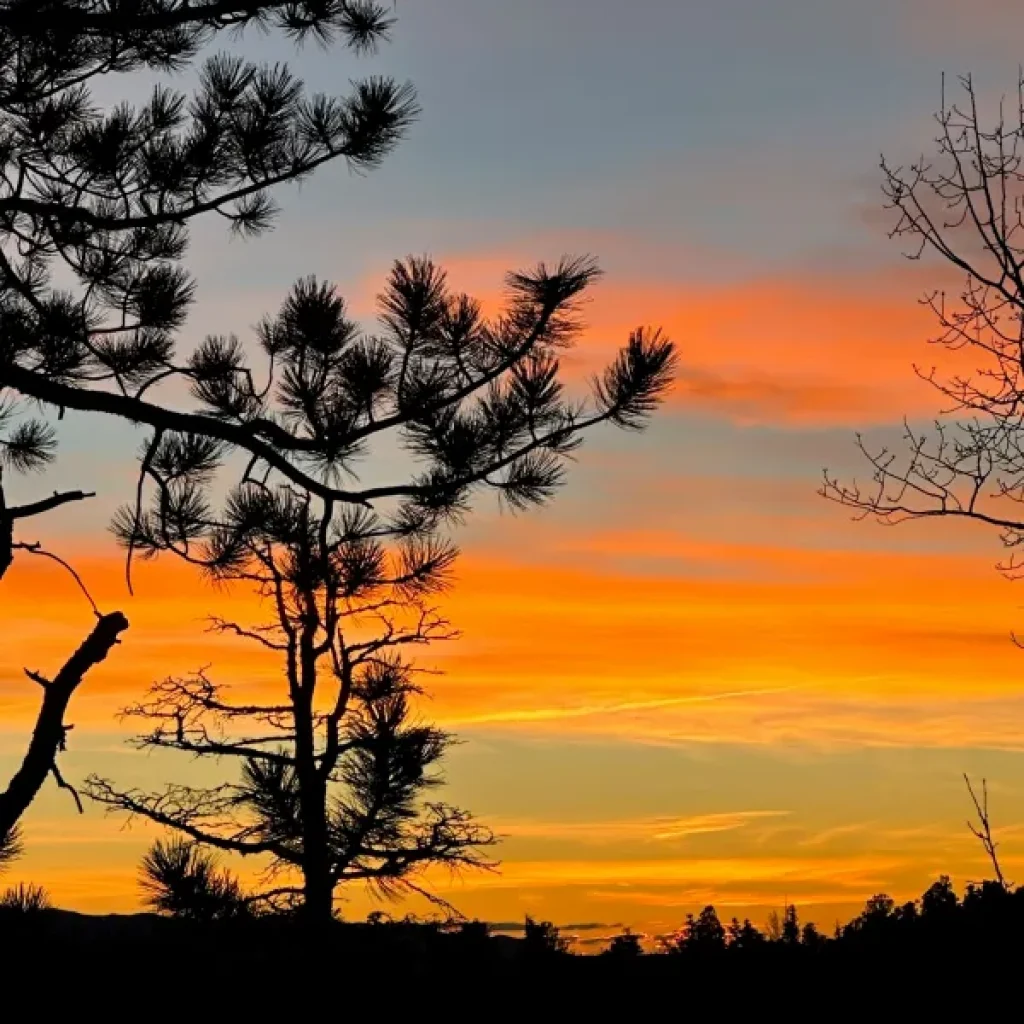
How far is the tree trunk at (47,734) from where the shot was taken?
14.6 ft

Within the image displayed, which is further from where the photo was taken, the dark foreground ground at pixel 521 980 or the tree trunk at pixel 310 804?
the tree trunk at pixel 310 804

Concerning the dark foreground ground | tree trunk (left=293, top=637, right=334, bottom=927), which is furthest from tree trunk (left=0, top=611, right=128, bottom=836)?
tree trunk (left=293, top=637, right=334, bottom=927)

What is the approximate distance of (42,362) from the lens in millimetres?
8328

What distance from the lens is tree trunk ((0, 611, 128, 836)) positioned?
4.44 m

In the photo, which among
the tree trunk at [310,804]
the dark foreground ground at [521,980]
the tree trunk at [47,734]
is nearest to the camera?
the dark foreground ground at [521,980]

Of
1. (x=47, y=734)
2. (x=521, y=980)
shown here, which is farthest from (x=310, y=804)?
(x=521, y=980)

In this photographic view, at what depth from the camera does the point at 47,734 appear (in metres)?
4.45

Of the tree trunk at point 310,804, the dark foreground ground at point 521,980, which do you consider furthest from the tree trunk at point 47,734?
the tree trunk at point 310,804

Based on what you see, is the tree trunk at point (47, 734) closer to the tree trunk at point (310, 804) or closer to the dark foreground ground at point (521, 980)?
the dark foreground ground at point (521, 980)

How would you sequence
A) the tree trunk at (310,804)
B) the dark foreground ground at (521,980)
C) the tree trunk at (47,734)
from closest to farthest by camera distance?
the dark foreground ground at (521,980) < the tree trunk at (47,734) < the tree trunk at (310,804)

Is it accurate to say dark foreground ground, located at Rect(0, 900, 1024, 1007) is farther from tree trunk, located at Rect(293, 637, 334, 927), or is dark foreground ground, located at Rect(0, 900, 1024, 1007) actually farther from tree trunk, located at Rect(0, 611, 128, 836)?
tree trunk, located at Rect(293, 637, 334, 927)

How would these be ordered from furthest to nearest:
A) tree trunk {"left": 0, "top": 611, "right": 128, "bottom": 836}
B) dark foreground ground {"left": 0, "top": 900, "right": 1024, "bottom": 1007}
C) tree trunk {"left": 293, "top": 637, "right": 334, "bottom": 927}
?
tree trunk {"left": 293, "top": 637, "right": 334, "bottom": 927} → tree trunk {"left": 0, "top": 611, "right": 128, "bottom": 836} → dark foreground ground {"left": 0, "top": 900, "right": 1024, "bottom": 1007}

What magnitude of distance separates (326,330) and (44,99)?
7.08 ft

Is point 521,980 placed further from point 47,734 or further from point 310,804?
point 310,804
